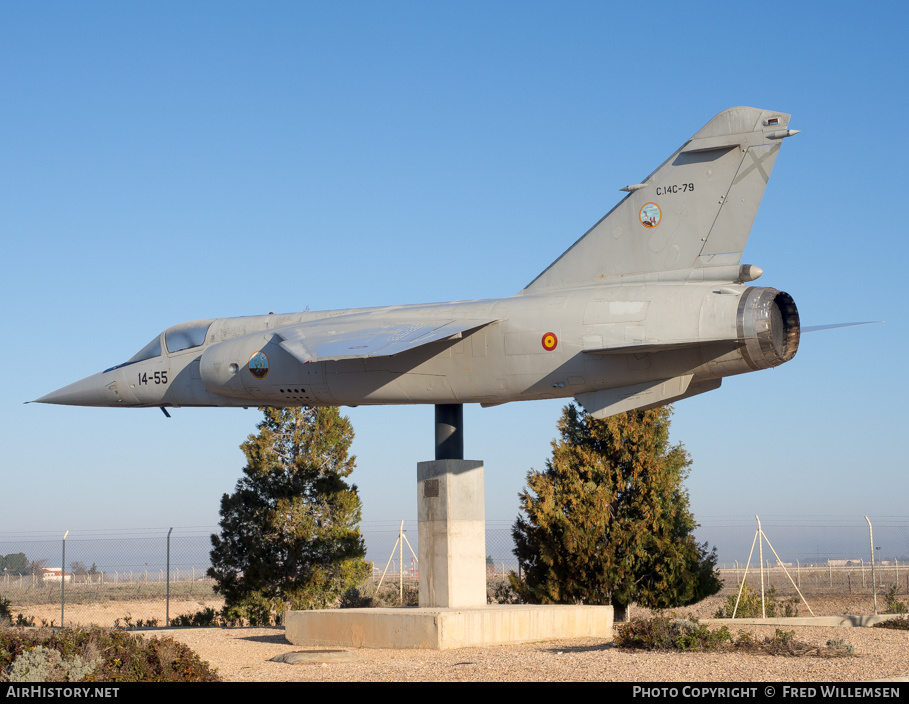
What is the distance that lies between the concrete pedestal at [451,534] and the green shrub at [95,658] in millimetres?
6879

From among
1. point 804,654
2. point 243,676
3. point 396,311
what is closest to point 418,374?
point 396,311

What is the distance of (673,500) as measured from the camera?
23.1m

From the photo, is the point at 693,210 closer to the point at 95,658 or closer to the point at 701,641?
the point at 701,641

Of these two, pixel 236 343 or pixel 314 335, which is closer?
pixel 314 335

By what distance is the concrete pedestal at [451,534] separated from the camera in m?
17.0

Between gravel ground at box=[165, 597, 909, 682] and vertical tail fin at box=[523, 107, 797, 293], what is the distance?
6078 mm

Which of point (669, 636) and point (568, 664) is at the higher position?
point (669, 636)

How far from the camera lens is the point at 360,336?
A: 1559 centimetres

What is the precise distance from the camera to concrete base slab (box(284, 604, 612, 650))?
1536 centimetres

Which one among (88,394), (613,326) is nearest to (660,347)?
(613,326)

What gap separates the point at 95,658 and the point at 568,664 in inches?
221

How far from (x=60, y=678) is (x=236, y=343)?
29.9ft

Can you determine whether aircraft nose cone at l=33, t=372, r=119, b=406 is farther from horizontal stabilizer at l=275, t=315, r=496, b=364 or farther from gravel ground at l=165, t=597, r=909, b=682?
gravel ground at l=165, t=597, r=909, b=682

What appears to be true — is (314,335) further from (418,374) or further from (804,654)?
(804,654)
